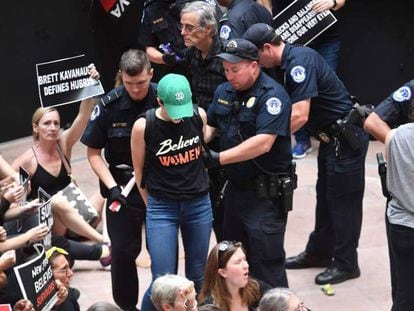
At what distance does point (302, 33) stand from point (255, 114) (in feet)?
6.39

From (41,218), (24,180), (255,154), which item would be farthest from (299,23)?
(41,218)

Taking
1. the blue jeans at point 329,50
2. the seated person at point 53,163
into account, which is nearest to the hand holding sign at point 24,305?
the seated person at point 53,163

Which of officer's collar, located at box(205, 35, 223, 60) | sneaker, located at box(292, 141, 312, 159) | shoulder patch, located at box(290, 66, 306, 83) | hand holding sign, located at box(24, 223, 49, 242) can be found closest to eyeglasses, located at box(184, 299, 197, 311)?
hand holding sign, located at box(24, 223, 49, 242)

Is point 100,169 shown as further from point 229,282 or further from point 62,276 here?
point 229,282

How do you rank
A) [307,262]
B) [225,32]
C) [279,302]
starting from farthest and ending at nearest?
1. [307,262]
2. [225,32]
3. [279,302]

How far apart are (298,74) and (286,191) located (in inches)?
32.5

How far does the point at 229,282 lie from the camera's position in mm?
5867

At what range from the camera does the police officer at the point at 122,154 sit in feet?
20.3

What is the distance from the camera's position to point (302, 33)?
7.93m

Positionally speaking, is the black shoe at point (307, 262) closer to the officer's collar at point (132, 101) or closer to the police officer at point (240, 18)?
the police officer at point (240, 18)

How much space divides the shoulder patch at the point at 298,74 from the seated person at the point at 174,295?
5.81ft

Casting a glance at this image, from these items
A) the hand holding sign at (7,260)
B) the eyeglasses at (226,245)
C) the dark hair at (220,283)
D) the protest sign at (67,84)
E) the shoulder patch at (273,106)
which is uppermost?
the protest sign at (67,84)

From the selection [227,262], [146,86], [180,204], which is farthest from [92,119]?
[227,262]

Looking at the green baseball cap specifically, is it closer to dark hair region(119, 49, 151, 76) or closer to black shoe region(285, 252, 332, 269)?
dark hair region(119, 49, 151, 76)
